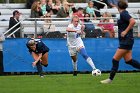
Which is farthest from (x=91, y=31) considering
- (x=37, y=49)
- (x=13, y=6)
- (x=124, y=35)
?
(x=124, y=35)

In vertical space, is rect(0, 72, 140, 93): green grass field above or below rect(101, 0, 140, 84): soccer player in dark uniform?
below

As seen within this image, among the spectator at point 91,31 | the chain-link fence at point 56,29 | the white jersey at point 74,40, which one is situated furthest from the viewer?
the spectator at point 91,31

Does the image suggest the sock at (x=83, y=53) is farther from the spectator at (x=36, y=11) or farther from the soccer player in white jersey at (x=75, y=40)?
the spectator at (x=36, y=11)

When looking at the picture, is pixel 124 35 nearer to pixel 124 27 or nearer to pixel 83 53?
→ pixel 124 27

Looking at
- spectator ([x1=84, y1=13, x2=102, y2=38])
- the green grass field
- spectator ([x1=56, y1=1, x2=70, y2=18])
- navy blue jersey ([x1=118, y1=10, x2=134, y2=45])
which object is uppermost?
navy blue jersey ([x1=118, y1=10, x2=134, y2=45])

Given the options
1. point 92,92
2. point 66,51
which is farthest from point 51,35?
point 92,92

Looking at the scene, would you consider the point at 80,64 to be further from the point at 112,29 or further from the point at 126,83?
the point at 126,83

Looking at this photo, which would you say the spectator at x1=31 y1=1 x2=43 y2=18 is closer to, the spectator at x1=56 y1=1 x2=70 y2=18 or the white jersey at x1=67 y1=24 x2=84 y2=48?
the spectator at x1=56 y1=1 x2=70 y2=18

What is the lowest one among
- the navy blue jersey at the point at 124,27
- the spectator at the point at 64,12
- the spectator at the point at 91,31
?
the spectator at the point at 91,31

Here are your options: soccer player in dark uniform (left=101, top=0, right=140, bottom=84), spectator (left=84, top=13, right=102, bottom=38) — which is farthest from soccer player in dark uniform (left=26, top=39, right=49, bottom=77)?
spectator (left=84, top=13, right=102, bottom=38)

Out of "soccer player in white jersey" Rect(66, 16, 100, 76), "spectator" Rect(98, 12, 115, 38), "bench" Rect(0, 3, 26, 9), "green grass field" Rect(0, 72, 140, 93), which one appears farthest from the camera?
"bench" Rect(0, 3, 26, 9)

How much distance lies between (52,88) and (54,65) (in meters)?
8.35

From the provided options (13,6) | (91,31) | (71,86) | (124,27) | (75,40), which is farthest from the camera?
(13,6)

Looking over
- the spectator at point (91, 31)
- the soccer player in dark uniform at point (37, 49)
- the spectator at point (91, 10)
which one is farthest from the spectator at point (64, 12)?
the soccer player in dark uniform at point (37, 49)
